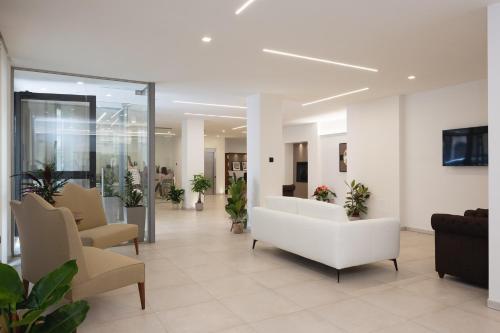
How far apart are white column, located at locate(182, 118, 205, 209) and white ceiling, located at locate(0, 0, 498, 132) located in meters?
4.46

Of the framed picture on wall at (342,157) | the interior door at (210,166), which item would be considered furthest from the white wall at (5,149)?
the interior door at (210,166)

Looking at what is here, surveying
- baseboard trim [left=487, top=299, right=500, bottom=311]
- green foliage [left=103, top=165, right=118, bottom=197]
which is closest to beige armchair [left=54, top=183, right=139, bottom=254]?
green foliage [left=103, top=165, right=118, bottom=197]

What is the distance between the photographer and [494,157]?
3.27 metres

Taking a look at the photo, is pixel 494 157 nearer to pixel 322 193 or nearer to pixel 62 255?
pixel 62 255

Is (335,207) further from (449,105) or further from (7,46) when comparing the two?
(7,46)

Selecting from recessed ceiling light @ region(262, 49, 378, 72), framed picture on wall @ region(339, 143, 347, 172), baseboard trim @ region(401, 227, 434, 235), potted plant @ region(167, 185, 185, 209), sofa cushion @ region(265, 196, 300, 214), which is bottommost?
baseboard trim @ region(401, 227, 434, 235)

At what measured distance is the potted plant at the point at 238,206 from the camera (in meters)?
7.15

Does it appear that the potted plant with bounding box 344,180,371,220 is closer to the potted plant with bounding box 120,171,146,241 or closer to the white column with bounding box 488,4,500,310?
the potted plant with bounding box 120,171,146,241

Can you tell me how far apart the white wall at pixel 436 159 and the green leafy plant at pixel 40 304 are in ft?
21.5

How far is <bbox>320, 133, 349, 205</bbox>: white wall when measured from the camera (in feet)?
35.9

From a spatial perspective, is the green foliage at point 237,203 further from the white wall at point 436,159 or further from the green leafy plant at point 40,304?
the green leafy plant at point 40,304

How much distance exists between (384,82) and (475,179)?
7.62 ft

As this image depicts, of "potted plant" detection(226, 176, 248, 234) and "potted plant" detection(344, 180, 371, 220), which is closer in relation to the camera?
"potted plant" detection(226, 176, 248, 234)

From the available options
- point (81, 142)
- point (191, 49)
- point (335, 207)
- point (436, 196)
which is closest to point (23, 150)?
point (81, 142)
